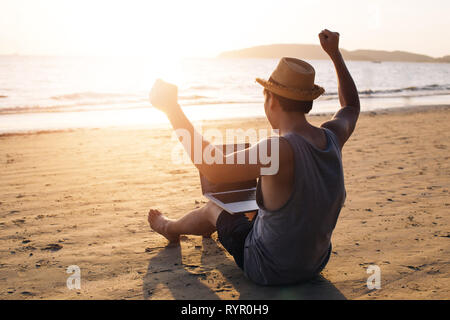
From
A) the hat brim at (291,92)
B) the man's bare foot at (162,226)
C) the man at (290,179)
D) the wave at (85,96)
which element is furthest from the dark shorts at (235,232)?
the wave at (85,96)

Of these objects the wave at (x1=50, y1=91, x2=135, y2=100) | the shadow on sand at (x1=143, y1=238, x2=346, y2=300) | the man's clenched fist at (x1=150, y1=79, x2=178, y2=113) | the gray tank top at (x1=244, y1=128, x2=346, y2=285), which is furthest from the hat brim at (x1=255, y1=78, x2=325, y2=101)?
the wave at (x1=50, y1=91, x2=135, y2=100)

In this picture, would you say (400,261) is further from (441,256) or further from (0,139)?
(0,139)

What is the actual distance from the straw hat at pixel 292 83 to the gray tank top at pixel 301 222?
207 millimetres

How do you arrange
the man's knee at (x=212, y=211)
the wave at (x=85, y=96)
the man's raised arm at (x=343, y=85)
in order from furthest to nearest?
the wave at (x=85, y=96)
the man's knee at (x=212, y=211)
the man's raised arm at (x=343, y=85)

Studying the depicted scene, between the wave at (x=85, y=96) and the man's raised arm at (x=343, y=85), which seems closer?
the man's raised arm at (x=343, y=85)

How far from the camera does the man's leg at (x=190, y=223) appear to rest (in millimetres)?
3029

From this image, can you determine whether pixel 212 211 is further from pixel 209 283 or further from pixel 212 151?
pixel 212 151

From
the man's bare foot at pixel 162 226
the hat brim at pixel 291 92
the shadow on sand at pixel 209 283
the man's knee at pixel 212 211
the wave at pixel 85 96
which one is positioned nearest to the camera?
the hat brim at pixel 291 92

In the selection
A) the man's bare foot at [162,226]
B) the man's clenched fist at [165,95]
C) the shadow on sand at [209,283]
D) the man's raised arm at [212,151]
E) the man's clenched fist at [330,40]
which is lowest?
the shadow on sand at [209,283]

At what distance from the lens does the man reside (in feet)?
6.77

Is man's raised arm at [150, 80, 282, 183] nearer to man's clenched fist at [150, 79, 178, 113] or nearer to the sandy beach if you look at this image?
man's clenched fist at [150, 79, 178, 113]

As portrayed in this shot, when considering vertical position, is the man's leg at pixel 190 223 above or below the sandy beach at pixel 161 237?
above

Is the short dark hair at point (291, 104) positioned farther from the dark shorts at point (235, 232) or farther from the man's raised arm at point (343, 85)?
the dark shorts at point (235, 232)
